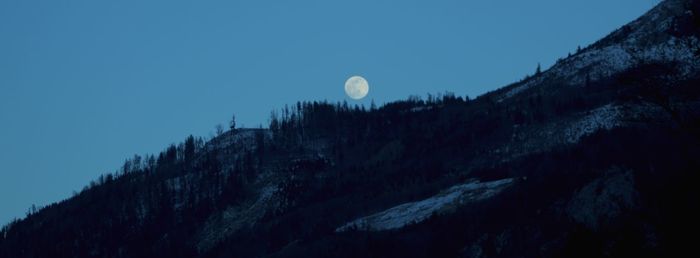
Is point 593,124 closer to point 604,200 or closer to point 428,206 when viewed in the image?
point 428,206

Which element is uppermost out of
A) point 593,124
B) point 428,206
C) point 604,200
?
point 593,124

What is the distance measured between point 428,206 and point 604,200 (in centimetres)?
7725

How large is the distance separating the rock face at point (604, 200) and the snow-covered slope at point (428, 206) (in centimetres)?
5661

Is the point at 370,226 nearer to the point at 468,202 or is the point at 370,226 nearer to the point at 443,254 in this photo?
the point at 468,202

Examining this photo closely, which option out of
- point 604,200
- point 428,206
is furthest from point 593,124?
point 604,200

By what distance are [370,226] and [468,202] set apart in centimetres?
1928

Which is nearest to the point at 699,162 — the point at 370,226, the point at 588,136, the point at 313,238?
the point at 370,226

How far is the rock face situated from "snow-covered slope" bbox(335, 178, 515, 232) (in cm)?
5661

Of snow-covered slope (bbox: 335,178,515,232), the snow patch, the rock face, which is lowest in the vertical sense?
the rock face

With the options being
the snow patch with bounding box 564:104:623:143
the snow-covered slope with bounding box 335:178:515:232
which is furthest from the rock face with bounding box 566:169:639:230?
the snow patch with bounding box 564:104:623:143

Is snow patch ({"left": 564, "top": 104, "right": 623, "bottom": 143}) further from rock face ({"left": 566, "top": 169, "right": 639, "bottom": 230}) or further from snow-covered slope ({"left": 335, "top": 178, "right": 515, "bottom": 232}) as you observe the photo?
rock face ({"left": 566, "top": 169, "right": 639, "bottom": 230})

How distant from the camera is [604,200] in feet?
269

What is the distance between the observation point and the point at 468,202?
148m

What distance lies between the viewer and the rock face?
76.4 meters
